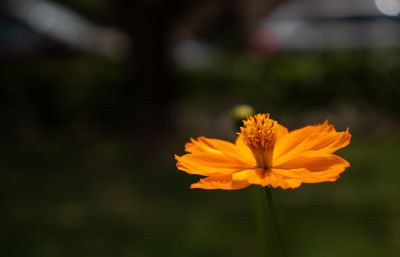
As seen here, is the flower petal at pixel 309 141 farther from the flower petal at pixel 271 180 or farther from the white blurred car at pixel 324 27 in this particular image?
the white blurred car at pixel 324 27

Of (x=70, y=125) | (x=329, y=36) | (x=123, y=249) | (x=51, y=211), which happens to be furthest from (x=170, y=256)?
(x=329, y=36)

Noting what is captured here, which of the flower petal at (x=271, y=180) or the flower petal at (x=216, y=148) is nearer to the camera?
the flower petal at (x=271, y=180)

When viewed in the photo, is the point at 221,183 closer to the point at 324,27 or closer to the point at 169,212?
the point at 169,212

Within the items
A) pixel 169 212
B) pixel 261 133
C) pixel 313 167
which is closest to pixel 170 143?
pixel 169 212

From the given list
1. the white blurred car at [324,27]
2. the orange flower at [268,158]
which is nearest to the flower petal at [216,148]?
the orange flower at [268,158]

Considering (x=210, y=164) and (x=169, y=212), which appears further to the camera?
(x=169, y=212)

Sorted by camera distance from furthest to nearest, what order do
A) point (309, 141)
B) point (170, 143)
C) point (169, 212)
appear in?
point (170, 143) → point (169, 212) → point (309, 141)
